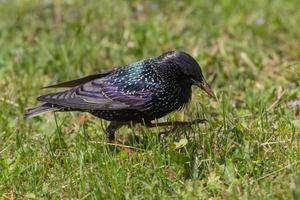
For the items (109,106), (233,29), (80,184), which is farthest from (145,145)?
(233,29)

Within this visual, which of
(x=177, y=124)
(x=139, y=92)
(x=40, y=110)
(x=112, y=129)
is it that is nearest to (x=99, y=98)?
(x=112, y=129)

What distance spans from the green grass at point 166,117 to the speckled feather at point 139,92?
7.8 inches

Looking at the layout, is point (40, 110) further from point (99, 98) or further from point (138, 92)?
point (138, 92)

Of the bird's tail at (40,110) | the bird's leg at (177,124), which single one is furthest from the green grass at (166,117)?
the bird's tail at (40,110)

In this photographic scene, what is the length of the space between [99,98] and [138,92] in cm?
36

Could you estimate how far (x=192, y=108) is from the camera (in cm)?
648

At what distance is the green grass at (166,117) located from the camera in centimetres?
505

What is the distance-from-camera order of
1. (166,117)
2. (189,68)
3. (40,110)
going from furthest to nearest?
(166,117) < (40,110) < (189,68)

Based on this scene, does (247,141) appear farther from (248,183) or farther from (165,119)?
(165,119)

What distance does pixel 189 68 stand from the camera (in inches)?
229

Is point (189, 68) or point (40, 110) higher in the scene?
point (189, 68)

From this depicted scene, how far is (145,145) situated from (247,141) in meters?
0.77

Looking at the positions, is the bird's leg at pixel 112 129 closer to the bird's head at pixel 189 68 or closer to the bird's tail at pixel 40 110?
the bird's tail at pixel 40 110

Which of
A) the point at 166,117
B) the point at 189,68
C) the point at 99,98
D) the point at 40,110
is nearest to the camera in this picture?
the point at 189,68
